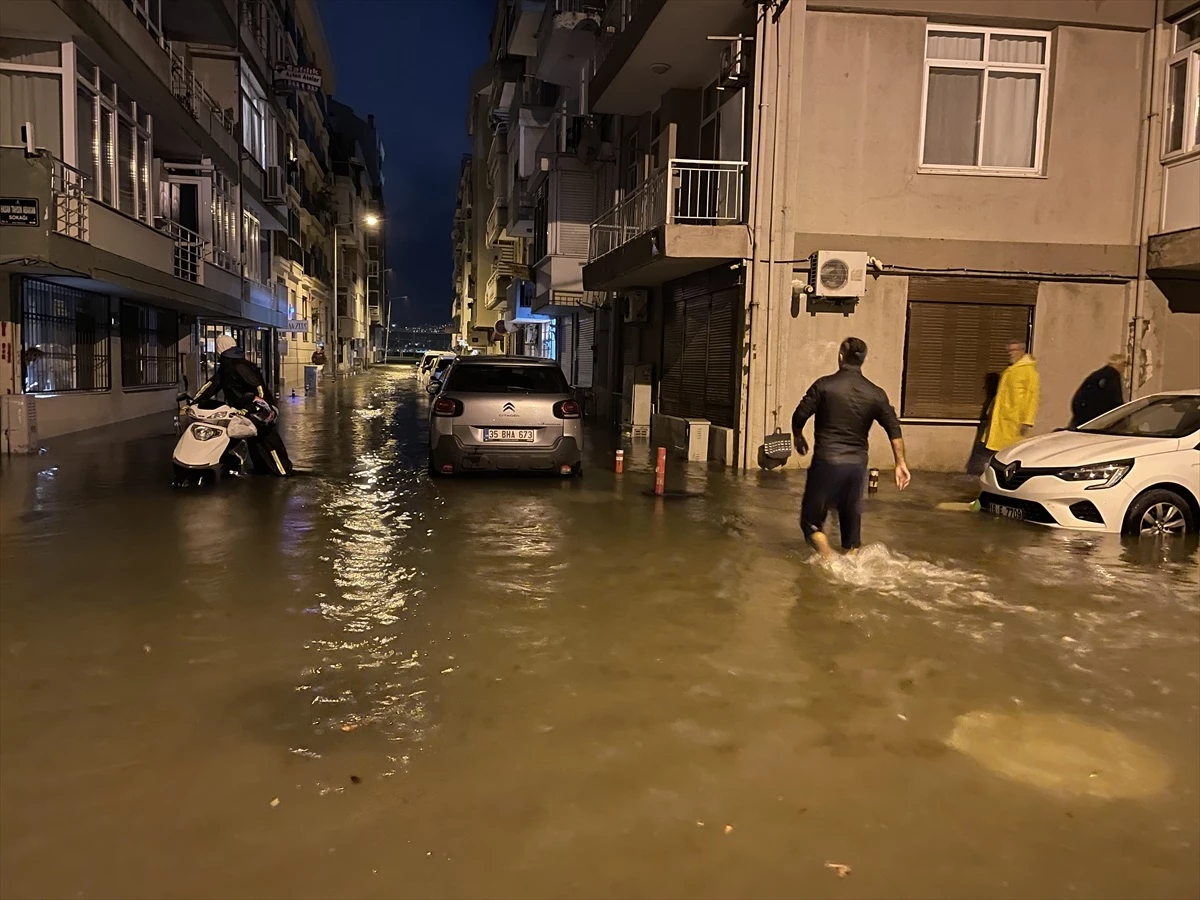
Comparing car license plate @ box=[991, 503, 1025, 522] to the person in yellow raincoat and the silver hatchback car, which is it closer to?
the person in yellow raincoat

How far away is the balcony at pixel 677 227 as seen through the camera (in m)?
13.7

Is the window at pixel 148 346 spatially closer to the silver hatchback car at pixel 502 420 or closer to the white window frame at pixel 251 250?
the white window frame at pixel 251 250

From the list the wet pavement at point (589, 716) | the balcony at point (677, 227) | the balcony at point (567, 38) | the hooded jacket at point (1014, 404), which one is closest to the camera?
the wet pavement at point (589, 716)

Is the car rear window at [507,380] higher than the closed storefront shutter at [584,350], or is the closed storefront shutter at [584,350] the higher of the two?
the closed storefront shutter at [584,350]

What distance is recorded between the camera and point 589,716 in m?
4.36

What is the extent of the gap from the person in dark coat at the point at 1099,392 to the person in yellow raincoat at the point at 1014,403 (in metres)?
3.56

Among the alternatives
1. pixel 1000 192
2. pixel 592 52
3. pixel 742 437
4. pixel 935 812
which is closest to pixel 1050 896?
pixel 935 812

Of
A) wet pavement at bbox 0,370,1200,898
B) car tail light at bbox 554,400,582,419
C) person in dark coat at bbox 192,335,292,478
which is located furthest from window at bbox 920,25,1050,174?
person in dark coat at bbox 192,335,292,478

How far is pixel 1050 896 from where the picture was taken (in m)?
2.98

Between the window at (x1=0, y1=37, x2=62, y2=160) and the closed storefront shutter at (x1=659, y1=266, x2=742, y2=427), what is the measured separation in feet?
36.7

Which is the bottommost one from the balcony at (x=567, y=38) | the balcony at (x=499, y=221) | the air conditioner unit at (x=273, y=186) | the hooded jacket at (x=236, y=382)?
the hooded jacket at (x=236, y=382)

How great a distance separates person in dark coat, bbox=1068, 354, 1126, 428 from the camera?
13898 mm

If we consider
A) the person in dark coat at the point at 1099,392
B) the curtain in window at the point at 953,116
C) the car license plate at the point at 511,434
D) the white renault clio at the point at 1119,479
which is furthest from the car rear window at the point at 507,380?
the person in dark coat at the point at 1099,392

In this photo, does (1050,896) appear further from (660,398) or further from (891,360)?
(660,398)
